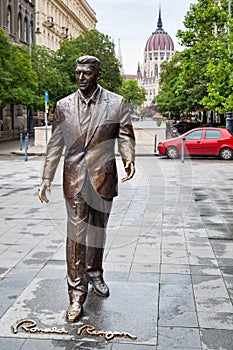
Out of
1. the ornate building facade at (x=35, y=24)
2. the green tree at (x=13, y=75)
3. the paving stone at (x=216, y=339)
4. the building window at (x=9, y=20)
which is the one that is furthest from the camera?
the building window at (x=9, y=20)

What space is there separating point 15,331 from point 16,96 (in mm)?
26642

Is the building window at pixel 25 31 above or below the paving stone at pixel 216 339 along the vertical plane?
above

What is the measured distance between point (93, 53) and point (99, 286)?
153 ft

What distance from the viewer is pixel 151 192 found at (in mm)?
13383

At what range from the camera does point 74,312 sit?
190 inches

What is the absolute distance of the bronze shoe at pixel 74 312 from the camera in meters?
4.79

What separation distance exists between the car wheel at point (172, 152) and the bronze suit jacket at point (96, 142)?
18.0 metres

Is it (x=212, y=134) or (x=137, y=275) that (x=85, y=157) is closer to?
(x=137, y=275)

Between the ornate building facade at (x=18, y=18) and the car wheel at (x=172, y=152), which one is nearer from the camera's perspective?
the car wheel at (x=172, y=152)

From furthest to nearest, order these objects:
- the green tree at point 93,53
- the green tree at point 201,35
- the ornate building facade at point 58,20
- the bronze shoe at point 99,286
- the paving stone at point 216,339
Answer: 1. the ornate building facade at point 58,20
2. the green tree at point 93,53
3. the green tree at point 201,35
4. the bronze shoe at point 99,286
5. the paving stone at point 216,339

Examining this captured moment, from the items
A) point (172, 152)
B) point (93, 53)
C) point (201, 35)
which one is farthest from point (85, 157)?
point (93, 53)
